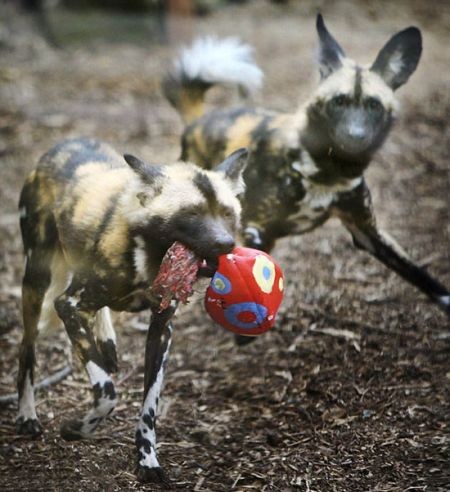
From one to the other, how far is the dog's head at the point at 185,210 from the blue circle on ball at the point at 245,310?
185 mm

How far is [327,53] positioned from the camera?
177 inches

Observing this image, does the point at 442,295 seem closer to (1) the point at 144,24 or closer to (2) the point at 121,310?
A: (2) the point at 121,310

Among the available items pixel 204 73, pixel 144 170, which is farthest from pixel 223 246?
pixel 204 73

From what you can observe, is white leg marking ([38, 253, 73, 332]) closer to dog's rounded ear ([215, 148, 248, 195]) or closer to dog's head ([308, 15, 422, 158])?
dog's rounded ear ([215, 148, 248, 195])

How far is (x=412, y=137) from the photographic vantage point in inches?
292

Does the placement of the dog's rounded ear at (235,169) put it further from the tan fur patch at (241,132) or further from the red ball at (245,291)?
the tan fur patch at (241,132)

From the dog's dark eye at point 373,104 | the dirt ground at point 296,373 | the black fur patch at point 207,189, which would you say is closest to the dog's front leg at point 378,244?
the dirt ground at point 296,373

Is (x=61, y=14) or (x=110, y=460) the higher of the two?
(x=110, y=460)

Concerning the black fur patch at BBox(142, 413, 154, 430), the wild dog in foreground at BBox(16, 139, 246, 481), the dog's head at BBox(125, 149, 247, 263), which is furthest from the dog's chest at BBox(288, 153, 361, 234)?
the black fur patch at BBox(142, 413, 154, 430)

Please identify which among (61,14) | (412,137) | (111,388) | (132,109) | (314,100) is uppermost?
(314,100)

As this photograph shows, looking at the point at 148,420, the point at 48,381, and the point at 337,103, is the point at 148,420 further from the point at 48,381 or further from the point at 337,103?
the point at 337,103

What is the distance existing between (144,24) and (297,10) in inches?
102

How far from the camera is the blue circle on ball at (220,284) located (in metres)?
2.99

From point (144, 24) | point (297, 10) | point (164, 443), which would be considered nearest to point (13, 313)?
point (164, 443)
